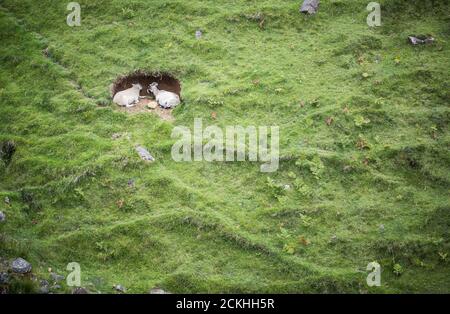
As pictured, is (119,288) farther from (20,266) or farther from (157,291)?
(20,266)

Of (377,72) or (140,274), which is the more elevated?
(377,72)

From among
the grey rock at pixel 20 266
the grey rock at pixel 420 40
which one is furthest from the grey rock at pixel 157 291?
the grey rock at pixel 420 40

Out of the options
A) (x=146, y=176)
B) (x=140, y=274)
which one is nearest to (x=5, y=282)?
(x=140, y=274)

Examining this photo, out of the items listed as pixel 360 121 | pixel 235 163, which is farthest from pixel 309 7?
pixel 235 163

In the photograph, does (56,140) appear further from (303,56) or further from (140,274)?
(303,56)

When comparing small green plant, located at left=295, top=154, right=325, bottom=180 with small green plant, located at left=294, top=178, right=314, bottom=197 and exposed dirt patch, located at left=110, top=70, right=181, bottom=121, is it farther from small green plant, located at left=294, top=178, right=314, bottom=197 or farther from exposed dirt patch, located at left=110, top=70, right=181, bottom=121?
exposed dirt patch, located at left=110, top=70, right=181, bottom=121

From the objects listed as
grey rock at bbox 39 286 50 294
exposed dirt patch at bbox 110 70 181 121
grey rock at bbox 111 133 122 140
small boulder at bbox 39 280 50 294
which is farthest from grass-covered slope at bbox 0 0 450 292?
grey rock at bbox 39 286 50 294
